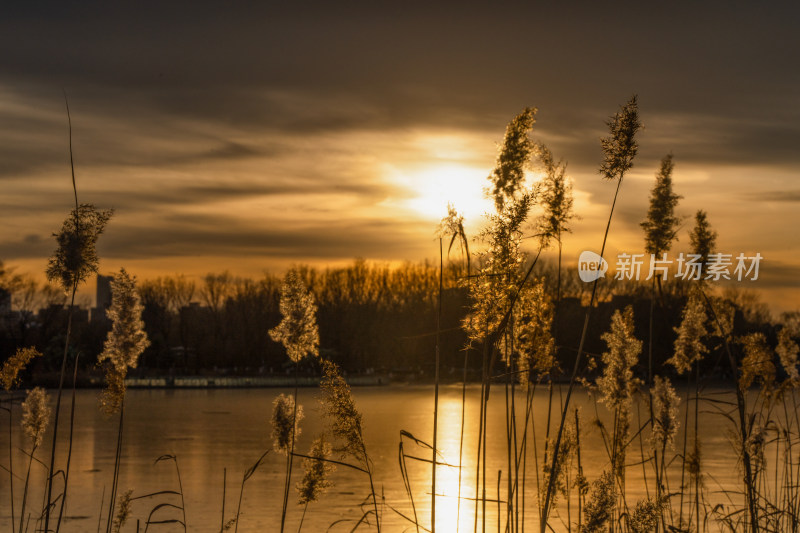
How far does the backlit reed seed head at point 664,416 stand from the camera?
6016 millimetres

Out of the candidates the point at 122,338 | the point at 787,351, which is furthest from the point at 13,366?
the point at 787,351

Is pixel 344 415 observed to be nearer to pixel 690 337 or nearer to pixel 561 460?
pixel 561 460

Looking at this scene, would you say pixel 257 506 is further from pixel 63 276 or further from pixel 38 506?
pixel 63 276

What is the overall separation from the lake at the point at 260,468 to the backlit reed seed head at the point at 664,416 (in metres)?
0.42

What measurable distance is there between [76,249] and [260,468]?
715 inches

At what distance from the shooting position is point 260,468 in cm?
2186

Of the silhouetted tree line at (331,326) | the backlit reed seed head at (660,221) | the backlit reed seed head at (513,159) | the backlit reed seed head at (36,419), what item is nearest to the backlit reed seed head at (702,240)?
the backlit reed seed head at (660,221)

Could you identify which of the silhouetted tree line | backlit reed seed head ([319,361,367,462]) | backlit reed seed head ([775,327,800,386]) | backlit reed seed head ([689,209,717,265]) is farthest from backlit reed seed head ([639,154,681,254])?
the silhouetted tree line

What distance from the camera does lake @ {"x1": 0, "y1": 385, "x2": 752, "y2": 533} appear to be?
49.1 feet

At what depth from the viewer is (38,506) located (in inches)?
609

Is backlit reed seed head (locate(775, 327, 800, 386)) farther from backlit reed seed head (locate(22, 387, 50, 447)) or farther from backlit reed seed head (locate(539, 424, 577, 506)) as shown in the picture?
backlit reed seed head (locate(22, 387, 50, 447))

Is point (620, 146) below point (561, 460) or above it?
above

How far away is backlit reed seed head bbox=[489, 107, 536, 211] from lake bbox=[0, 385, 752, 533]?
1.37 m

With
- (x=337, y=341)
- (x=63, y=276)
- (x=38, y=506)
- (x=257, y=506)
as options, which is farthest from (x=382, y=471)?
(x=337, y=341)
